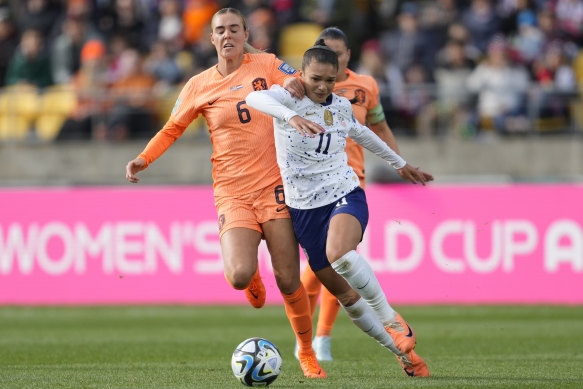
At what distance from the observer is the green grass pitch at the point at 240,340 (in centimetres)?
723

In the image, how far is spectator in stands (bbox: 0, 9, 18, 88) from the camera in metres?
18.5

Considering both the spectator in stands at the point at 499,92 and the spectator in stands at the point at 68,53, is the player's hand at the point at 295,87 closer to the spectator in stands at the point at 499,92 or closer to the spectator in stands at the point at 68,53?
the spectator in stands at the point at 499,92

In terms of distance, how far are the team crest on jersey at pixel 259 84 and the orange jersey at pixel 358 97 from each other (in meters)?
1.07

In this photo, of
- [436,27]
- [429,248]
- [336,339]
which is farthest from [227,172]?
[436,27]

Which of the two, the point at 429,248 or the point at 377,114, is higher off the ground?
the point at 377,114

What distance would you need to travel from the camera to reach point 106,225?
15000mm

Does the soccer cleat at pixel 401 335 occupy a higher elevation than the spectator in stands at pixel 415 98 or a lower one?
lower

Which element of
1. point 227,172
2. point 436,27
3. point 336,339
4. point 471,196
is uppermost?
point 436,27

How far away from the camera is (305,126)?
6.57 m

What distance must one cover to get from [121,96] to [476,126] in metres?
5.70

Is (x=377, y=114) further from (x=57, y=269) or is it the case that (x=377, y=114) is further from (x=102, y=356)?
(x=57, y=269)

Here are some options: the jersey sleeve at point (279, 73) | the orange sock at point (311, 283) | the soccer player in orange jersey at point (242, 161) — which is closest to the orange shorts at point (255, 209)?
the soccer player in orange jersey at point (242, 161)

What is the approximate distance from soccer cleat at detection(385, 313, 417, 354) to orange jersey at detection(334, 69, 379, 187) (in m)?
1.76

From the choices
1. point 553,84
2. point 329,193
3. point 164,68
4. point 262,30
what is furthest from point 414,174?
point 164,68
